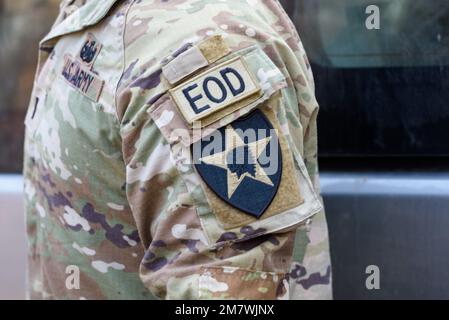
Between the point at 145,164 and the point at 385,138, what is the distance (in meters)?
0.65

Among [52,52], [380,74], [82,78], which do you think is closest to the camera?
[82,78]

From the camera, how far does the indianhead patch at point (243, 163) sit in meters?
1.06

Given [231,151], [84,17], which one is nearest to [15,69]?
[84,17]

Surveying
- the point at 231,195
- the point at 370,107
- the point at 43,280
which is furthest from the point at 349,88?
the point at 43,280

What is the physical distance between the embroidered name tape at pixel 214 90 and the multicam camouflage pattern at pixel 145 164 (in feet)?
0.06

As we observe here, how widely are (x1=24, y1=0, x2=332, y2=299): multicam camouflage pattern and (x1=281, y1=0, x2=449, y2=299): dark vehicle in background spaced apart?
0.19 metres

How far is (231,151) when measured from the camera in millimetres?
1063

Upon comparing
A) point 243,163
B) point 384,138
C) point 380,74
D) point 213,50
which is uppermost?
point 213,50

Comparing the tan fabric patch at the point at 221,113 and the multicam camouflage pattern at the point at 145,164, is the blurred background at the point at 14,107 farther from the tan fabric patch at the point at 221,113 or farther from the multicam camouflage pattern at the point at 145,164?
the tan fabric patch at the point at 221,113

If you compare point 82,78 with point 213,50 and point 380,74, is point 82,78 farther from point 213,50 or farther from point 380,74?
point 380,74

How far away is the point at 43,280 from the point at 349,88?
28.5 inches

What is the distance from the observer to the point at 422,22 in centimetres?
153

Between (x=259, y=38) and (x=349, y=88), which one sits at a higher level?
(x=259, y=38)

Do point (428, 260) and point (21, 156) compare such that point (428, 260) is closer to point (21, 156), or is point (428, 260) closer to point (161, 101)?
point (161, 101)
